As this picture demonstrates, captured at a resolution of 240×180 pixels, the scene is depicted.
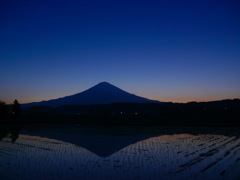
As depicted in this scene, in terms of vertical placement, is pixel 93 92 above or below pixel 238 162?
above

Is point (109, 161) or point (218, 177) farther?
point (109, 161)

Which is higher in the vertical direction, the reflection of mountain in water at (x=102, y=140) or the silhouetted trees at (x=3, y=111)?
the silhouetted trees at (x=3, y=111)

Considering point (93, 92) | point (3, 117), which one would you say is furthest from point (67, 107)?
point (3, 117)

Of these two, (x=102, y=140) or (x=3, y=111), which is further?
(x=3, y=111)

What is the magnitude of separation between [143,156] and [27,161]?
5.62 m

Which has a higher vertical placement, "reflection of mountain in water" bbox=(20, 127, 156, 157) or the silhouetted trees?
the silhouetted trees

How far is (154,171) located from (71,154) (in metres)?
5.32

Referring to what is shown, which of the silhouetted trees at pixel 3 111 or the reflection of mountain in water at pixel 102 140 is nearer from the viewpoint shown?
the reflection of mountain in water at pixel 102 140

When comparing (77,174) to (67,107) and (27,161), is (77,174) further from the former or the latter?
(67,107)

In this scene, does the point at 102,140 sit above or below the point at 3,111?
below

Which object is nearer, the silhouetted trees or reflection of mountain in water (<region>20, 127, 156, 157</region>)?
reflection of mountain in water (<region>20, 127, 156, 157</region>)

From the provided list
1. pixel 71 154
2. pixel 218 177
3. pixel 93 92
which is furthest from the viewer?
pixel 93 92

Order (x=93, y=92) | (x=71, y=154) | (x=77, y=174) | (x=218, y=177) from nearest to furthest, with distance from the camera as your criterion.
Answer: (x=218, y=177), (x=77, y=174), (x=71, y=154), (x=93, y=92)

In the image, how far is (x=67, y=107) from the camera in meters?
111
